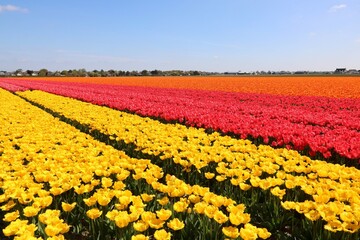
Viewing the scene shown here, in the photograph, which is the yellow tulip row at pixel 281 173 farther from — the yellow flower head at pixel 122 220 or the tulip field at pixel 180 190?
the yellow flower head at pixel 122 220

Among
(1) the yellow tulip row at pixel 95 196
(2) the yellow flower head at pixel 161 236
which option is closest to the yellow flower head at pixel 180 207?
(1) the yellow tulip row at pixel 95 196

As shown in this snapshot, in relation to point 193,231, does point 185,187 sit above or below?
above

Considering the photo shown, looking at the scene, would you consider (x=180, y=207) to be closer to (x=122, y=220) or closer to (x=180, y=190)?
(x=180, y=190)

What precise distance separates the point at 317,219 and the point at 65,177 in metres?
2.95

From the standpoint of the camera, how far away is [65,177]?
4289mm

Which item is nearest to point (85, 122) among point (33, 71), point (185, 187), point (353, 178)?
point (185, 187)

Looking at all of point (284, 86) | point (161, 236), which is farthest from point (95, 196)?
point (284, 86)

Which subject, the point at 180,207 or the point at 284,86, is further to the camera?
the point at 284,86

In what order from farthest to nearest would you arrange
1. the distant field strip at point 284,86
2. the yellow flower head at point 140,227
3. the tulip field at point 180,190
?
the distant field strip at point 284,86
the tulip field at point 180,190
the yellow flower head at point 140,227

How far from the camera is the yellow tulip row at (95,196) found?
9.83 ft

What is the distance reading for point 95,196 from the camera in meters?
3.62

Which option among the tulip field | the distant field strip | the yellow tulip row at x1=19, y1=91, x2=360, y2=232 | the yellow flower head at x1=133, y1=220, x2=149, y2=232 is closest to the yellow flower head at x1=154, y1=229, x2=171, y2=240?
the tulip field

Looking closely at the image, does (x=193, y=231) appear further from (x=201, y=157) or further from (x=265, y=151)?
(x=265, y=151)

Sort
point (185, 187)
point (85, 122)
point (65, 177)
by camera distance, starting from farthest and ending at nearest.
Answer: point (85, 122)
point (65, 177)
point (185, 187)
